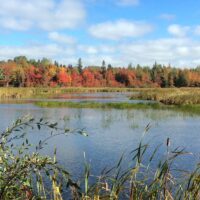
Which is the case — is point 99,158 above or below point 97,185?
below

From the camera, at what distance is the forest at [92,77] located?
111m

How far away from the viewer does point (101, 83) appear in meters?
136

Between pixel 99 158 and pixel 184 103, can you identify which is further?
pixel 184 103

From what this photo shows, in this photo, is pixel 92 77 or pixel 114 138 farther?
pixel 92 77

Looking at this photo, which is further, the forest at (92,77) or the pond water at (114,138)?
the forest at (92,77)

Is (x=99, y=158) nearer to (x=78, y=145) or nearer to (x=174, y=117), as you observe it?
(x=78, y=145)

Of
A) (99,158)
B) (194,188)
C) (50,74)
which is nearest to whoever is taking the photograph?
(194,188)

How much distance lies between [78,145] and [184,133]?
20.1 feet

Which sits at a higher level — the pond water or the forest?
the forest

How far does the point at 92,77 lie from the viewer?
13362 cm

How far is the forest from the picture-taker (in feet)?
363

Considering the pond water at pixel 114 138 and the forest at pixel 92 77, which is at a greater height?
the forest at pixel 92 77

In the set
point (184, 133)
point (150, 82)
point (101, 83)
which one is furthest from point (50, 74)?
point (184, 133)

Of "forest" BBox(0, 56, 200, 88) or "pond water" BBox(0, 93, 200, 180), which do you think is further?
"forest" BBox(0, 56, 200, 88)
